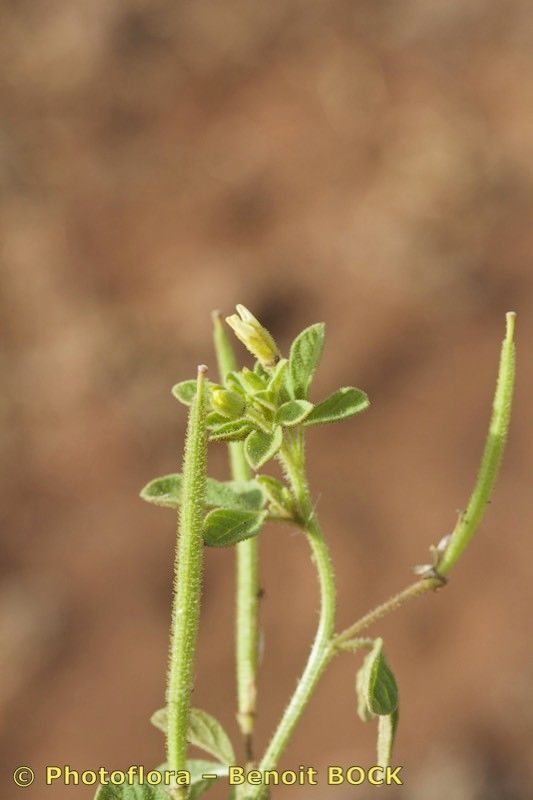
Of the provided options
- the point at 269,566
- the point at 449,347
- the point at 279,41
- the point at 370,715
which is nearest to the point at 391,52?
the point at 279,41

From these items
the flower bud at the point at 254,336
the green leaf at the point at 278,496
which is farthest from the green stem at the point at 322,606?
the flower bud at the point at 254,336

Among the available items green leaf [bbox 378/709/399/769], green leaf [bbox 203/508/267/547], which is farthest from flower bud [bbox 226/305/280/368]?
green leaf [bbox 378/709/399/769]

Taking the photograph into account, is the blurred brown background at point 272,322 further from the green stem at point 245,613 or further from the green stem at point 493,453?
the green stem at point 493,453

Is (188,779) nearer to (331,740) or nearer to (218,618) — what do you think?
(331,740)

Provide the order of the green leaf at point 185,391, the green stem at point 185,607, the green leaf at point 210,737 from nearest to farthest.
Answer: the green stem at point 185,607 → the green leaf at point 185,391 → the green leaf at point 210,737

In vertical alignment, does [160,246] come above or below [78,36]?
below

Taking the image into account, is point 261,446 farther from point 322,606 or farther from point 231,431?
point 322,606

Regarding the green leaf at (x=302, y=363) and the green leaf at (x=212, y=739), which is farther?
the green leaf at (x=212, y=739)
